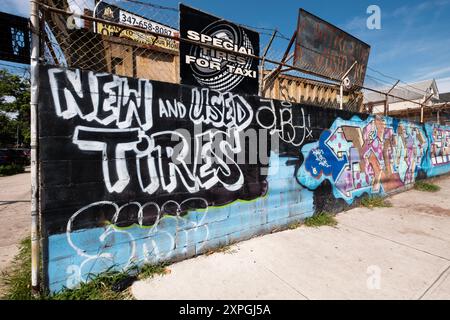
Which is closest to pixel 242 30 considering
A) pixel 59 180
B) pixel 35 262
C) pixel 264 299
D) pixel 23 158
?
pixel 59 180

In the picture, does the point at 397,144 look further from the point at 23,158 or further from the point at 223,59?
the point at 23,158

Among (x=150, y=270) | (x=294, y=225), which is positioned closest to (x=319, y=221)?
(x=294, y=225)

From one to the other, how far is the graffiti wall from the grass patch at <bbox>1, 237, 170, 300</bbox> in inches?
3.3

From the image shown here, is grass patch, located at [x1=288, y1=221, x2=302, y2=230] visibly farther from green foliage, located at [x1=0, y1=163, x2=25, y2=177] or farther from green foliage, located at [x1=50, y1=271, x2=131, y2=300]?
green foliage, located at [x1=0, y1=163, x2=25, y2=177]

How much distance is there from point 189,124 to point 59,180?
1.45 metres

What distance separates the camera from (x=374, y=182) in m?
5.83

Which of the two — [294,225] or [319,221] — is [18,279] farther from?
[319,221]

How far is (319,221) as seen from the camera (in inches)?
171

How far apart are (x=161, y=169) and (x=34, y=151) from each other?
1.16 meters

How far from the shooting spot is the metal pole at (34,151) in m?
2.11

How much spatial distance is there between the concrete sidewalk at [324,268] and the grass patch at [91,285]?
0.38ft

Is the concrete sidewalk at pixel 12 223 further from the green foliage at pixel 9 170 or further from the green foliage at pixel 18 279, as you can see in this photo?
the green foliage at pixel 9 170

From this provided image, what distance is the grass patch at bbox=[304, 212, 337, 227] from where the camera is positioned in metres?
4.27

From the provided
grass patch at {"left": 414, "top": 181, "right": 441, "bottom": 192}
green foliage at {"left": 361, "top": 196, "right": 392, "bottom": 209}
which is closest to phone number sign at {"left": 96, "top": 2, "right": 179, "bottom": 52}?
green foliage at {"left": 361, "top": 196, "right": 392, "bottom": 209}
